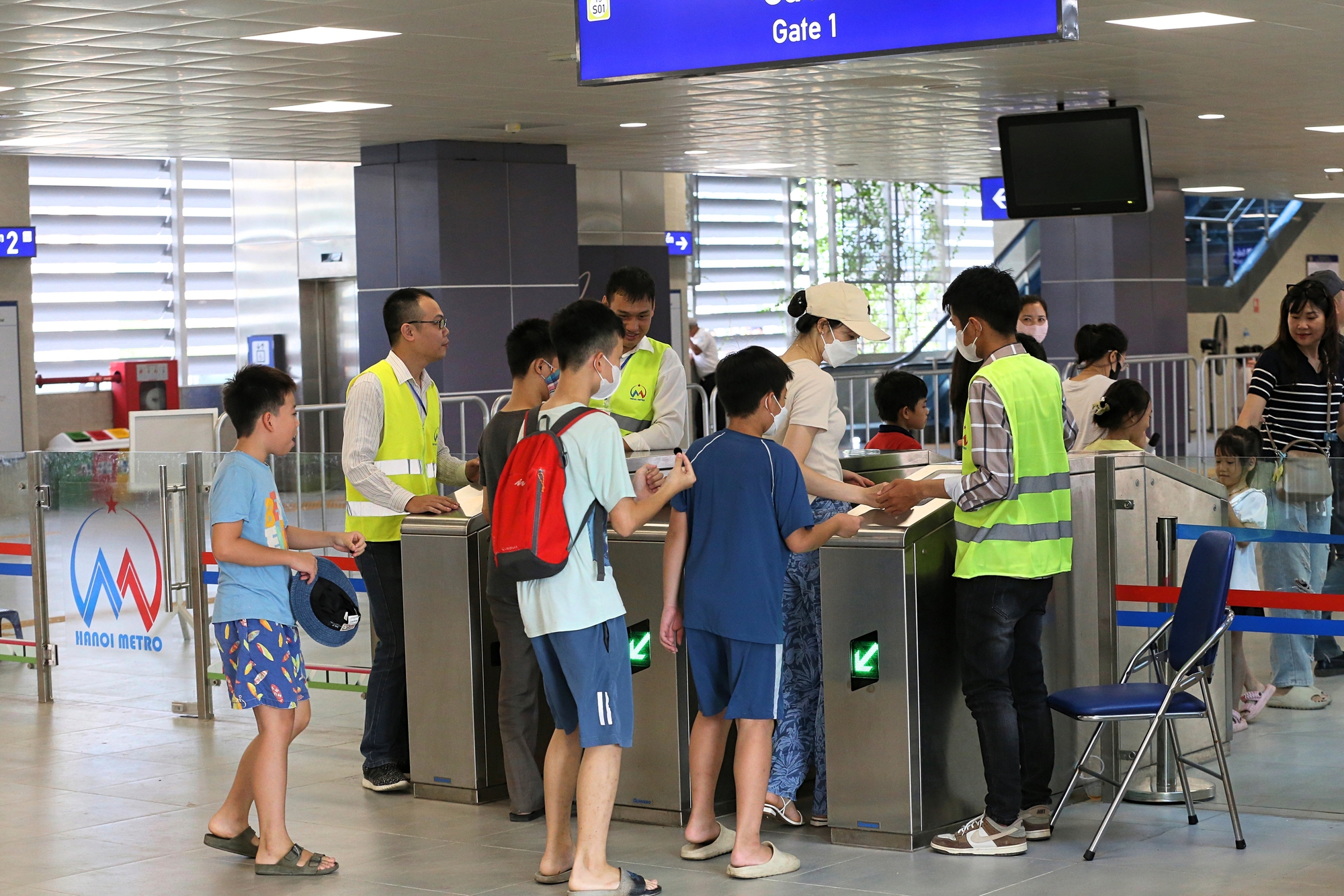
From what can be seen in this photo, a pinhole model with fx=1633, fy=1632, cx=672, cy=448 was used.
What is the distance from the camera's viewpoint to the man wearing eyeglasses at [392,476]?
558cm

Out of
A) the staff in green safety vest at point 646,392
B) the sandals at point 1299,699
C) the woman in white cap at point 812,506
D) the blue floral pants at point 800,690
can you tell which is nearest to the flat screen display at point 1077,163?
the staff in green safety vest at point 646,392

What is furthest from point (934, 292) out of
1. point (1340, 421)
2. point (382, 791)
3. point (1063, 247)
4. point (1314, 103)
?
point (382, 791)

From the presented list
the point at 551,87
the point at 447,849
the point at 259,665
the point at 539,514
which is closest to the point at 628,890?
the point at 447,849

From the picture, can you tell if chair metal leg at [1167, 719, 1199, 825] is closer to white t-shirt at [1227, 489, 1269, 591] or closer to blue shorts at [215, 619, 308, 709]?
white t-shirt at [1227, 489, 1269, 591]

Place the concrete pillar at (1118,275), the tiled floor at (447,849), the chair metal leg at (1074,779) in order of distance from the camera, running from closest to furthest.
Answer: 1. the tiled floor at (447,849)
2. the chair metal leg at (1074,779)
3. the concrete pillar at (1118,275)

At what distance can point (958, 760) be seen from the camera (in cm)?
492

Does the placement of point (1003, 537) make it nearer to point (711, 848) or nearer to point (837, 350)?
point (837, 350)

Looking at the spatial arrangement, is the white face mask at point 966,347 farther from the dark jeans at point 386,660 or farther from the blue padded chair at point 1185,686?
the dark jeans at point 386,660

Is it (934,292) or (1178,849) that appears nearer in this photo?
(1178,849)

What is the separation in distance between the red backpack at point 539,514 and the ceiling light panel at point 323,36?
13.9ft

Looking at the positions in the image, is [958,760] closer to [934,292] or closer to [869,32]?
[869,32]

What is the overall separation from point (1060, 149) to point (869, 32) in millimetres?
5003

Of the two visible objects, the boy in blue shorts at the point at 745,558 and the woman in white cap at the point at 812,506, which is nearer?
the boy in blue shorts at the point at 745,558

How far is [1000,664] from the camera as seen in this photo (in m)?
4.66
